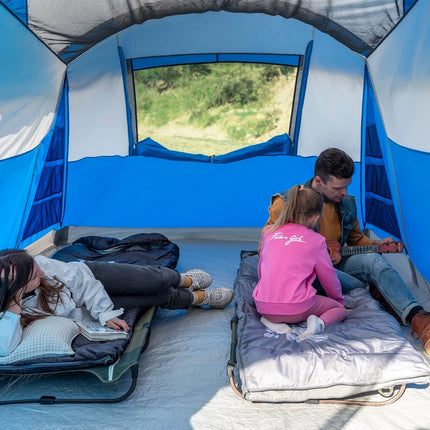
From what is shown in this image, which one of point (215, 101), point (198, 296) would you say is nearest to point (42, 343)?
point (198, 296)

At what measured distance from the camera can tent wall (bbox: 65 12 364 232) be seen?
14.4 ft

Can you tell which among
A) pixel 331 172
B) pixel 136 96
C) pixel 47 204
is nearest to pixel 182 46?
pixel 136 96

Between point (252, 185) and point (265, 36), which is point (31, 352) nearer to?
point (252, 185)

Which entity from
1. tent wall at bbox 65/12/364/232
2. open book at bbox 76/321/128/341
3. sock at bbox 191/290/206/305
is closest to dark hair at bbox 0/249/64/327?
open book at bbox 76/321/128/341

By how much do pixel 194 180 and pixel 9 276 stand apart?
2.64 metres

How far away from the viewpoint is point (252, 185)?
4.64m

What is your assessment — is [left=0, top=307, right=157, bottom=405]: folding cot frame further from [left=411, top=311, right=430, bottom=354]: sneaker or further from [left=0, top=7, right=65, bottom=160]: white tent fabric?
[left=0, top=7, right=65, bottom=160]: white tent fabric

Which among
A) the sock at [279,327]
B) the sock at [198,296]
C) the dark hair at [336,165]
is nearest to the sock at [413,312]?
the sock at [279,327]

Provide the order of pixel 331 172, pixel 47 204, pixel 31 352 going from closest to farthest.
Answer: pixel 31 352
pixel 331 172
pixel 47 204

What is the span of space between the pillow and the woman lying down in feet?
0.10

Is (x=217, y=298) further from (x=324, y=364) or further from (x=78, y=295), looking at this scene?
(x=324, y=364)

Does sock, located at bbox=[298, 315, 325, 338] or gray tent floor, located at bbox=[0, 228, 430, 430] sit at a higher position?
sock, located at bbox=[298, 315, 325, 338]

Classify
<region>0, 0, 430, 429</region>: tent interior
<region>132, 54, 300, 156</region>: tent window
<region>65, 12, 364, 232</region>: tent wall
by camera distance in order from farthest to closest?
<region>132, 54, 300, 156</region>: tent window
<region>65, 12, 364, 232</region>: tent wall
<region>0, 0, 430, 429</region>: tent interior

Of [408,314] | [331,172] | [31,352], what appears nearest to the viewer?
[31,352]
